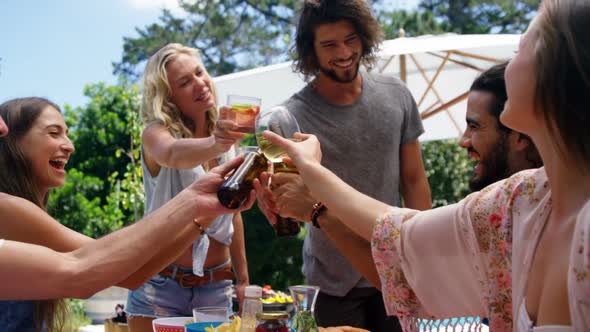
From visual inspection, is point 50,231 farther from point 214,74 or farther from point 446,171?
point 214,74

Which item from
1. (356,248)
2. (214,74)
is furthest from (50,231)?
(214,74)

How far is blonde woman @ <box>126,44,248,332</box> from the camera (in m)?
2.94

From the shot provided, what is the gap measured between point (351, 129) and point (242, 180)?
119 cm

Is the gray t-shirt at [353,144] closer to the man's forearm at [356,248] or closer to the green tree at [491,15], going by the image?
the man's forearm at [356,248]

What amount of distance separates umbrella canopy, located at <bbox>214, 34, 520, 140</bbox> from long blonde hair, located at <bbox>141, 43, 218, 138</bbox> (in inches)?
98.3

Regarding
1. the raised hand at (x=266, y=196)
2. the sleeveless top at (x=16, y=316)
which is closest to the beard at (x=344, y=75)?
the raised hand at (x=266, y=196)

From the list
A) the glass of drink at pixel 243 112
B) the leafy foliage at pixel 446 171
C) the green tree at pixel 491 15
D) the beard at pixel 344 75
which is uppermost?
the green tree at pixel 491 15

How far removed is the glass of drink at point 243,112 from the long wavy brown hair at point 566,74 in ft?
4.20

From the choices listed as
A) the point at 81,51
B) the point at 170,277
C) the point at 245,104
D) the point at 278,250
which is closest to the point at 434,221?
the point at 245,104

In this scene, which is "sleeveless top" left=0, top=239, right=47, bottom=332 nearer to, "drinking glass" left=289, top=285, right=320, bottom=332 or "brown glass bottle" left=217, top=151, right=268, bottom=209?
"brown glass bottle" left=217, top=151, right=268, bottom=209

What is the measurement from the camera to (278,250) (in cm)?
862

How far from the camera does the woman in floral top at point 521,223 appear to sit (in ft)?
4.20

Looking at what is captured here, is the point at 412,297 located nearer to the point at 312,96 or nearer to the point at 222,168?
the point at 222,168

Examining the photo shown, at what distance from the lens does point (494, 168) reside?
2.72 m
